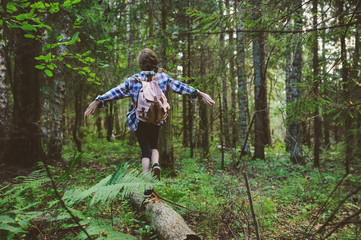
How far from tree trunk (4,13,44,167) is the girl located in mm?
3112

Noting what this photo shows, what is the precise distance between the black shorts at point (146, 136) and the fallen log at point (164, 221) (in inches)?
26.9

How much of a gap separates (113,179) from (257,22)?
281 cm

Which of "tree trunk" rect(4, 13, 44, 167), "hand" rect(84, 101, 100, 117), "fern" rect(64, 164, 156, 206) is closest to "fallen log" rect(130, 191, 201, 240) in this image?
"fern" rect(64, 164, 156, 206)

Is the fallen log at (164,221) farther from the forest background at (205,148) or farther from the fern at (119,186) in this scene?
the fern at (119,186)

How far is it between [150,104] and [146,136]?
0.57 metres

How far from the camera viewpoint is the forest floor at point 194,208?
2051mm

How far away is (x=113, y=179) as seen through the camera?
2055 mm

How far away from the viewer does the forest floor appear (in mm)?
2051

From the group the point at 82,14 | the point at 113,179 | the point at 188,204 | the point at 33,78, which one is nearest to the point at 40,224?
the point at 113,179

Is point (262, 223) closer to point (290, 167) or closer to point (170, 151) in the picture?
point (170, 151)

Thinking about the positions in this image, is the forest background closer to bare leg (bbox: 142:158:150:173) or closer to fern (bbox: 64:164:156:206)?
fern (bbox: 64:164:156:206)

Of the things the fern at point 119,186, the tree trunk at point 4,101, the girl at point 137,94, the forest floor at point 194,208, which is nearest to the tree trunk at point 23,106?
the tree trunk at point 4,101

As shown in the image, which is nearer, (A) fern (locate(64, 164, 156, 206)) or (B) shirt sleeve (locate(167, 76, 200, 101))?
(A) fern (locate(64, 164, 156, 206))

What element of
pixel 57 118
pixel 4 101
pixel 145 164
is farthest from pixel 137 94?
pixel 57 118
